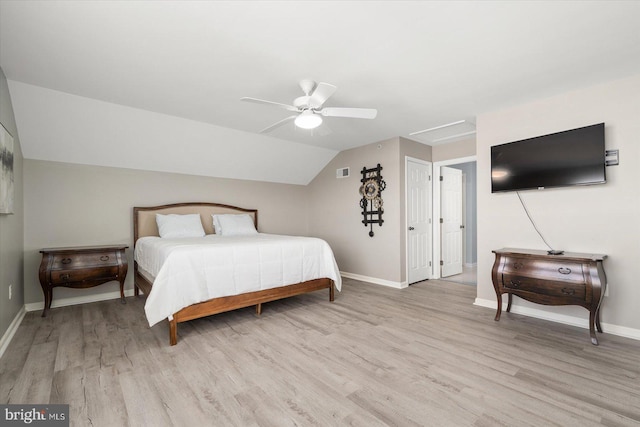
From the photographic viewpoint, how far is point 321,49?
2.26 metres

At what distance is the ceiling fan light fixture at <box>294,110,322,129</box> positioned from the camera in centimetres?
276

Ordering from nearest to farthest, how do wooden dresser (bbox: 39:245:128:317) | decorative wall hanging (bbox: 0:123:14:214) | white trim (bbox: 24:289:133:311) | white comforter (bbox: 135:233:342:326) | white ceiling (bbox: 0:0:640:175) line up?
1. white ceiling (bbox: 0:0:640:175)
2. decorative wall hanging (bbox: 0:123:14:214)
3. white comforter (bbox: 135:233:342:326)
4. wooden dresser (bbox: 39:245:128:317)
5. white trim (bbox: 24:289:133:311)

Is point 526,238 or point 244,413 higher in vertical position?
point 526,238

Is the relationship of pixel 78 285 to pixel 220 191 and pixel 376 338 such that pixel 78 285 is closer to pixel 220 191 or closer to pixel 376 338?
pixel 220 191

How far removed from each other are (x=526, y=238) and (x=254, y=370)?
318cm

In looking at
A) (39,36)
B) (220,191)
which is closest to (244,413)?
(39,36)

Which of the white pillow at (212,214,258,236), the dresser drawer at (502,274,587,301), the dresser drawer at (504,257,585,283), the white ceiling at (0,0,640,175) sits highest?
the white ceiling at (0,0,640,175)

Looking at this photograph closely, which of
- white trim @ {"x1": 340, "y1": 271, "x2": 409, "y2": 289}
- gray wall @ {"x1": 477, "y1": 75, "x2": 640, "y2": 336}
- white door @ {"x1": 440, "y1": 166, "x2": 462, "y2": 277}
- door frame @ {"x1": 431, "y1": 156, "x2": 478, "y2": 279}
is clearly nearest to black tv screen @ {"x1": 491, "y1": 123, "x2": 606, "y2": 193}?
gray wall @ {"x1": 477, "y1": 75, "x2": 640, "y2": 336}

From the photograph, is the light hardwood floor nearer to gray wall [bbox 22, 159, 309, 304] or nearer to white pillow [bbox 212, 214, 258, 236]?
gray wall [bbox 22, 159, 309, 304]

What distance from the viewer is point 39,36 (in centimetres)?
209

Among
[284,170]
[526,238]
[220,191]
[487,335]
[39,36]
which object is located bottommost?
[487,335]

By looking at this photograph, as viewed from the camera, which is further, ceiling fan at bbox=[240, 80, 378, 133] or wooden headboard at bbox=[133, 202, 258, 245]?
wooden headboard at bbox=[133, 202, 258, 245]

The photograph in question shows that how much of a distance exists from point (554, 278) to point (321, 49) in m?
2.92

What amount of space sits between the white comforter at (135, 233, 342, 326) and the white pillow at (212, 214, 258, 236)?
3.74 ft
